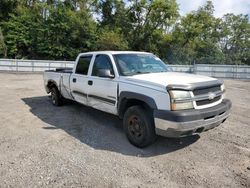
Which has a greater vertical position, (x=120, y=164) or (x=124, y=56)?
(x=124, y=56)

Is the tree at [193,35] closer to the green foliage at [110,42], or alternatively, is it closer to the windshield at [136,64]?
the green foliage at [110,42]

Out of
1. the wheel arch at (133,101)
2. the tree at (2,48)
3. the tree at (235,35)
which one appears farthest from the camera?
the tree at (235,35)

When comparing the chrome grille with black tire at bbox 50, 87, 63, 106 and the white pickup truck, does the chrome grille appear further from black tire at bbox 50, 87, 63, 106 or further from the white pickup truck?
black tire at bbox 50, 87, 63, 106

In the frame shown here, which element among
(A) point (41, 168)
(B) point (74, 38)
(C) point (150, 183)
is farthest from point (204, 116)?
(B) point (74, 38)

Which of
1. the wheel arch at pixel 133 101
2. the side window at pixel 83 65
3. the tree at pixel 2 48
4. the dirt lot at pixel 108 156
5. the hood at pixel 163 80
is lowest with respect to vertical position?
the dirt lot at pixel 108 156

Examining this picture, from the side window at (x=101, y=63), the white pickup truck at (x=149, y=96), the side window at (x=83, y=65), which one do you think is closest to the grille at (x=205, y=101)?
the white pickup truck at (x=149, y=96)

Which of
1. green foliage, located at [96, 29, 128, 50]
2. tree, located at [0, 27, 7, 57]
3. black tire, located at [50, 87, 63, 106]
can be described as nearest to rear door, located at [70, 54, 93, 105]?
black tire, located at [50, 87, 63, 106]

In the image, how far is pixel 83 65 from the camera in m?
6.16

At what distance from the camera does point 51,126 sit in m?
5.75

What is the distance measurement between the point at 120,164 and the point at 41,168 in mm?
1194

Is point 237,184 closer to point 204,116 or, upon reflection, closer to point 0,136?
point 204,116

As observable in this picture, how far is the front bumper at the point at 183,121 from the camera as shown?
3.79m

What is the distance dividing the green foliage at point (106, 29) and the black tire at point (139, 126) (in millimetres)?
21674

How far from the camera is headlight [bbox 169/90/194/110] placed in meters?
3.83
